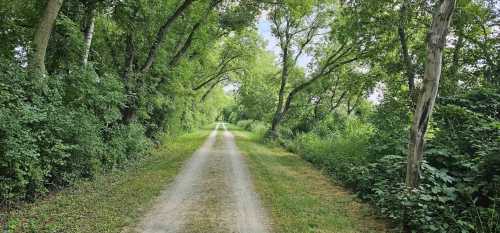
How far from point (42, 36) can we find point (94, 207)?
4.42 meters

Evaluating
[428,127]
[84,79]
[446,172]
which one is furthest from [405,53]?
[84,79]

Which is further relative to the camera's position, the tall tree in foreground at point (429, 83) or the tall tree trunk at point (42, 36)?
the tall tree trunk at point (42, 36)

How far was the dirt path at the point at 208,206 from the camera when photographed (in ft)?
19.7

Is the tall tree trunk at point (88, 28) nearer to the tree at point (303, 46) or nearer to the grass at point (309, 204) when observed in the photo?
the grass at point (309, 204)

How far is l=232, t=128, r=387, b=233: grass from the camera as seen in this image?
6293mm

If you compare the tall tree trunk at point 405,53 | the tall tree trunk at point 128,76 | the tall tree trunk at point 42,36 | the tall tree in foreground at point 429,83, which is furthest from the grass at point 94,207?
the tall tree trunk at point 405,53

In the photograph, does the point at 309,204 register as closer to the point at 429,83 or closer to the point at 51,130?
the point at 429,83

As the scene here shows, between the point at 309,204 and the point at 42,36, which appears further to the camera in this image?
the point at 42,36

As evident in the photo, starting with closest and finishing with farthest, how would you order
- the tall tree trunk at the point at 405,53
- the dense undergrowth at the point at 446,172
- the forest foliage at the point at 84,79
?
the dense undergrowth at the point at 446,172
the forest foliage at the point at 84,79
the tall tree trunk at the point at 405,53

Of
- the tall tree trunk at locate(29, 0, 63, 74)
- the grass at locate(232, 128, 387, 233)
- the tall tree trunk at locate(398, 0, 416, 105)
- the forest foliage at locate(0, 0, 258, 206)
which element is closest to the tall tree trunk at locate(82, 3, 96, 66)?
the forest foliage at locate(0, 0, 258, 206)

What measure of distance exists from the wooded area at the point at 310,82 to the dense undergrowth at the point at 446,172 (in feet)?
0.10

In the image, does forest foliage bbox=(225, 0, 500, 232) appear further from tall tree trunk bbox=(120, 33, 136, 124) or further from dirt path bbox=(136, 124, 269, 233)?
tall tree trunk bbox=(120, 33, 136, 124)

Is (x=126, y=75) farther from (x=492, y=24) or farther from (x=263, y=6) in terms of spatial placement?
(x=492, y=24)

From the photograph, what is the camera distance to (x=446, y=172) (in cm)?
658
